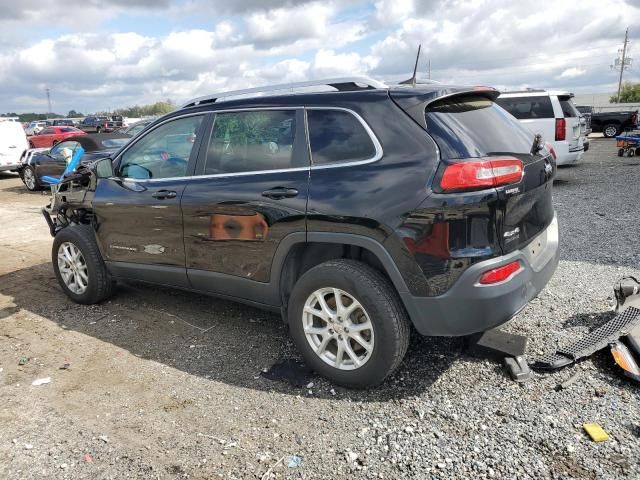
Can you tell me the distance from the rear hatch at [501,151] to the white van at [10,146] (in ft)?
54.3

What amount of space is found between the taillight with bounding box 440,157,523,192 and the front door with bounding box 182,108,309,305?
0.93 m

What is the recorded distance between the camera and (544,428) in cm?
277

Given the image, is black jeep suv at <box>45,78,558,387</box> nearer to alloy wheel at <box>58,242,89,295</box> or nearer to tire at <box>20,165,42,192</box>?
alloy wheel at <box>58,242,89,295</box>

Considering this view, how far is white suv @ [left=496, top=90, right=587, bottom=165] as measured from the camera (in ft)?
35.6

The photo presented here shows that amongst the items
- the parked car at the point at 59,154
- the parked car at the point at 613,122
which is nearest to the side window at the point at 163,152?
the parked car at the point at 59,154

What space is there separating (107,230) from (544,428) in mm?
3809

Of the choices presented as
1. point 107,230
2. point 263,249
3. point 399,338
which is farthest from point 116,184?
point 399,338

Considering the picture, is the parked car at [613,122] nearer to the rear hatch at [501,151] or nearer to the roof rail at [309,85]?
the rear hatch at [501,151]

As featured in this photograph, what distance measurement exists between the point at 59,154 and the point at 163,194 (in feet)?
36.3

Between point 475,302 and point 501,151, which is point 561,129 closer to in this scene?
point 501,151

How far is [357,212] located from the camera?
2.98m

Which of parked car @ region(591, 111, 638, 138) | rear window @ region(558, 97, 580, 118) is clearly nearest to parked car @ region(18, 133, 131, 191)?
rear window @ region(558, 97, 580, 118)

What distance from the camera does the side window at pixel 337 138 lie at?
10.1 ft

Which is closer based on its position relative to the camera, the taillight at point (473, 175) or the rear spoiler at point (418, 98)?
the taillight at point (473, 175)
